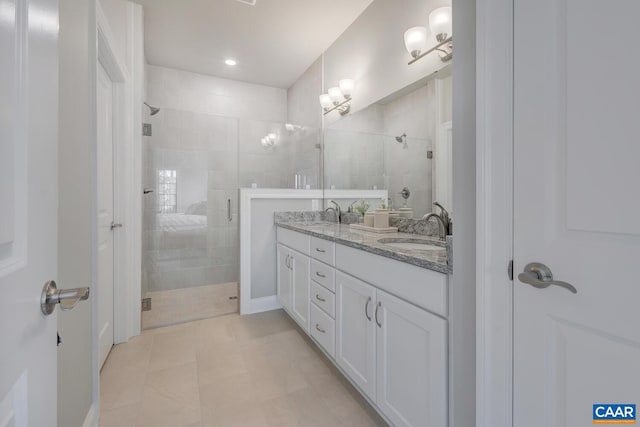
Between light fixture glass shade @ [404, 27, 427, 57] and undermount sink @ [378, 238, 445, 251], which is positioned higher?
light fixture glass shade @ [404, 27, 427, 57]

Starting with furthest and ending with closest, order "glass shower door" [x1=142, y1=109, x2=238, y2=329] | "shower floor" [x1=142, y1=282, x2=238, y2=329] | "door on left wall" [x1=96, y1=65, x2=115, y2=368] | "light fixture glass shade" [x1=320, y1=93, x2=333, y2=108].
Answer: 1. "light fixture glass shade" [x1=320, y1=93, x2=333, y2=108]
2. "glass shower door" [x1=142, y1=109, x2=238, y2=329]
3. "shower floor" [x1=142, y1=282, x2=238, y2=329]
4. "door on left wall" [x1=96, y1=65, x2=115, y2=368]

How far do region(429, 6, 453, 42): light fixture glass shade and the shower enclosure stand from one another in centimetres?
175

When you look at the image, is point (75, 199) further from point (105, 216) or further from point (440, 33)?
point (440, 33)

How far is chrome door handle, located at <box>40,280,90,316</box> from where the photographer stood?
508mm

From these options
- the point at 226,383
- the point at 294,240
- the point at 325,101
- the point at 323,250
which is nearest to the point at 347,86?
the point at 325,101

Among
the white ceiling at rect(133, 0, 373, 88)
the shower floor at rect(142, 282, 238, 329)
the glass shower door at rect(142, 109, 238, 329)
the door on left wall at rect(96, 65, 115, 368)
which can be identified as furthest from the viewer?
the glass shower door at rect(142, 109, 238, 329)

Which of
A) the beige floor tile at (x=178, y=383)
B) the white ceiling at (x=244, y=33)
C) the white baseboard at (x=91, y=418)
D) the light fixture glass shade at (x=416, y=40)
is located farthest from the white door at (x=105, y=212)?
the light fixture glass shade at (x=416, y=40)

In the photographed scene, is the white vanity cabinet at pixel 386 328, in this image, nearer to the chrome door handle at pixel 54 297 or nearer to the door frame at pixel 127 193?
the chrome door handle at pixel 54 297

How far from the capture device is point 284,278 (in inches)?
102
